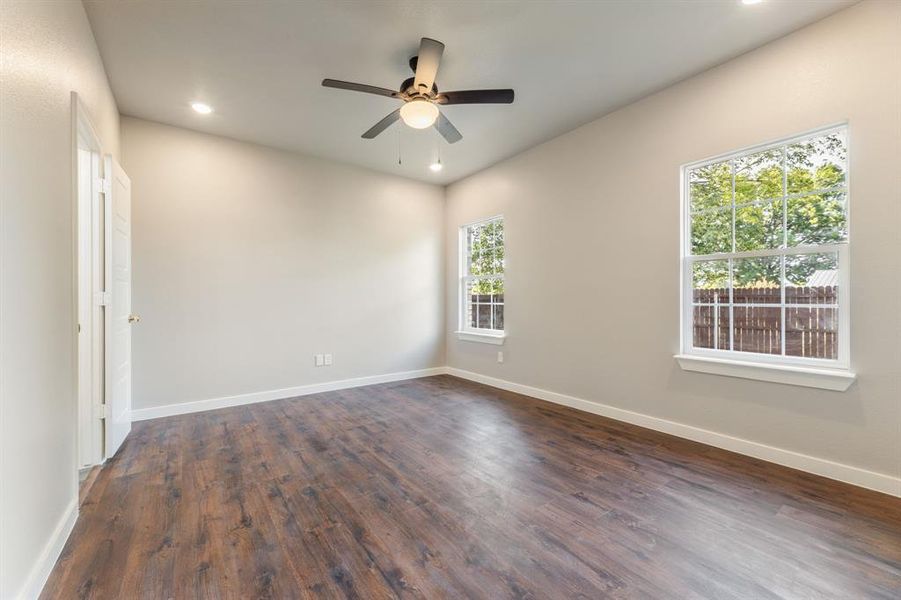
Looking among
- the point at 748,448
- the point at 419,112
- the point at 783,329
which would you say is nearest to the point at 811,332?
the point at 783,329

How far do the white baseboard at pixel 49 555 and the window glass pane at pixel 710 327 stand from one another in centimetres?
408

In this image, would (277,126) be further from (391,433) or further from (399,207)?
(391,433)

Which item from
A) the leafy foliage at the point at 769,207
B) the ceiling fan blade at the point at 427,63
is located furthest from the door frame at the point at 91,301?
the leafy foliage at the point at 769,207

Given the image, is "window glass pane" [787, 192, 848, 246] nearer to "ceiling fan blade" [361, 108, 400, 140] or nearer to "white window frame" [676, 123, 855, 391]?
"white window frame" [676, 123, 855, 391]

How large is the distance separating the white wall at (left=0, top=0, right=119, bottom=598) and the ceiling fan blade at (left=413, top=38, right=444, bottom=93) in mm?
1790

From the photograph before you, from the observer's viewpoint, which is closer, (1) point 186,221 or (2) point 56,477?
(2) point 56,477

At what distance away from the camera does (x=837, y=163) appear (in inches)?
96.9

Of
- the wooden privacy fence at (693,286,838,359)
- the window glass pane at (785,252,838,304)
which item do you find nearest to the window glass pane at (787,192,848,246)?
the window glass pane at (785,252,838,304)

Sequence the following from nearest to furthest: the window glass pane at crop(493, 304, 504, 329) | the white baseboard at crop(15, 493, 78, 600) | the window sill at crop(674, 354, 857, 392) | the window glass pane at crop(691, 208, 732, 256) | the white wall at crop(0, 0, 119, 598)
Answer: the white wall at crop(0, 0, 119, 598)
the white baseboard at crop(15, 493, 78, 600)
the window sill at crop(674, 354, 857, 392)
the window glass pane at crop(691, 208, 732, 256)
the window glass pane at crop(493, 304, 504, 329)

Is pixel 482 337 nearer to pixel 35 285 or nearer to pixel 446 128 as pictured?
pixel 446 128

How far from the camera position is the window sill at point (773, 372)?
92.7 inches

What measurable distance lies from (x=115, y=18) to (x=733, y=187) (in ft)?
14.6

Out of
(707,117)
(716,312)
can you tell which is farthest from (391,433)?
(707,117)

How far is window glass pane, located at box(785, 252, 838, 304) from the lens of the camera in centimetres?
247
